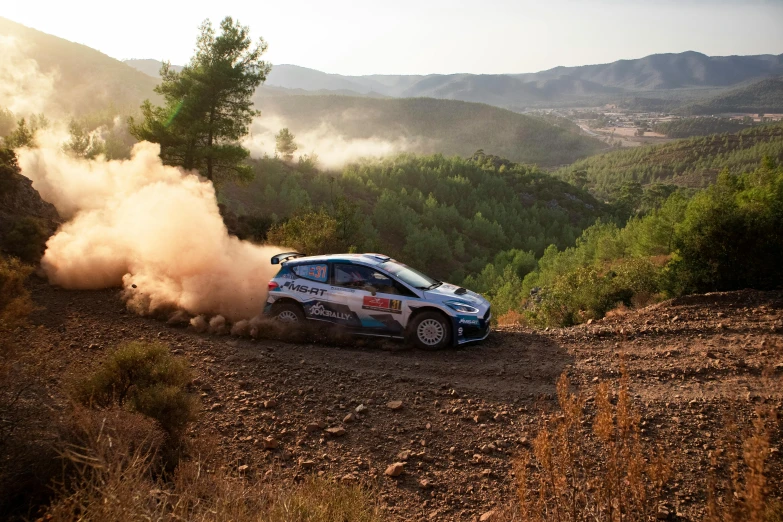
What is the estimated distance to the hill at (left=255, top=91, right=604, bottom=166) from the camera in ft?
583

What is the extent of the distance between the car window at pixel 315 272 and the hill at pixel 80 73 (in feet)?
296

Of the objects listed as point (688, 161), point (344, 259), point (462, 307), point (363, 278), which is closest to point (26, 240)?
point (344, 259)

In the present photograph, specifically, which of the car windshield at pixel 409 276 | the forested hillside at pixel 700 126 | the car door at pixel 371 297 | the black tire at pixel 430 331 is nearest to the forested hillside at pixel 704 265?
the car windshield at pixel 409 276

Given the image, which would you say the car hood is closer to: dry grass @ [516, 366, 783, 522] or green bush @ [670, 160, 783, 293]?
dry grass @ [516, 366, 783, 522]

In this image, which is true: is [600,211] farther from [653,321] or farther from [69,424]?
[69,424]

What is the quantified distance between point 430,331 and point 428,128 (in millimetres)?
191965

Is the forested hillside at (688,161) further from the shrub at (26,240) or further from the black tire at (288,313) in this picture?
the shrub at (26,240)

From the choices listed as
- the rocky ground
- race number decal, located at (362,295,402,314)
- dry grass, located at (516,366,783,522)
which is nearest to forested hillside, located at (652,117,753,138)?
the rocky ground

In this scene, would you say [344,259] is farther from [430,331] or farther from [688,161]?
[688,161]

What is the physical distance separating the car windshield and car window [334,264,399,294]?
199 millimetres

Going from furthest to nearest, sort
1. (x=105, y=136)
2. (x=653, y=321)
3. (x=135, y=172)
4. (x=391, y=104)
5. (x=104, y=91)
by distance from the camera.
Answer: (x=391, y=104), (x=104, y=91), (x=105, y=136), (x=135, y=172), (x=653, y=321)

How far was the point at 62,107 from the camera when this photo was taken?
80.9 meters

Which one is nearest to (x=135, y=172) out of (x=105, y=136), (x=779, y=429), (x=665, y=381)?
(x=665, y=381)

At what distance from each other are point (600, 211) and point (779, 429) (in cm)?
8461
